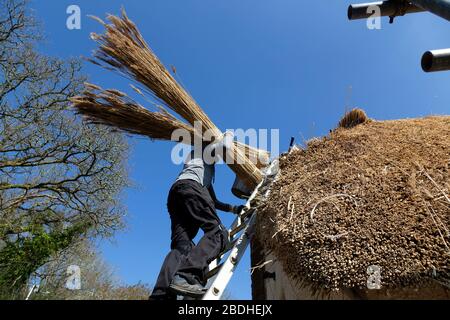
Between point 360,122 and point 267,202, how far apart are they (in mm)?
1558

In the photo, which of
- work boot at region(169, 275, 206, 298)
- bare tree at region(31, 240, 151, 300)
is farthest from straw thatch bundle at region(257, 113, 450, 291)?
bare tree at region(31, 240, 151, 300)

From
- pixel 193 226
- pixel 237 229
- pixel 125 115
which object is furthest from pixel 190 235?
pixel 125 115

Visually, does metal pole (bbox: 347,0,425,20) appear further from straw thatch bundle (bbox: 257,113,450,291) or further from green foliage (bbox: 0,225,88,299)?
green foliage (bbox: 0,225,88,299)

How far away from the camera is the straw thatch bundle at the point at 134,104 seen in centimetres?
323

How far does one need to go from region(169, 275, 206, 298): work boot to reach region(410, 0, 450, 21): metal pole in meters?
2.08

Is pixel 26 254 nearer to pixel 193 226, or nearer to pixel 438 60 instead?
pixel 193 226

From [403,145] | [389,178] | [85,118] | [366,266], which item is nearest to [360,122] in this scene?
[403,145]

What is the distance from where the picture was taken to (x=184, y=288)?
250cm

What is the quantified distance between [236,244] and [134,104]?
147 centimetres

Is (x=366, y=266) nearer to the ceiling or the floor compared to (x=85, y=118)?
nearer to the floor

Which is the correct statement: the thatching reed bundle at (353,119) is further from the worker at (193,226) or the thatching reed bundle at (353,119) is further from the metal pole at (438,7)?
the metal pole at (438,7)

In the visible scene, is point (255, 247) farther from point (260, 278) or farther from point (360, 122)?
point (360, 122)

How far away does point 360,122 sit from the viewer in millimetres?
3920

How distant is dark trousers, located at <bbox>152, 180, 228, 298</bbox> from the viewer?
103 inches
